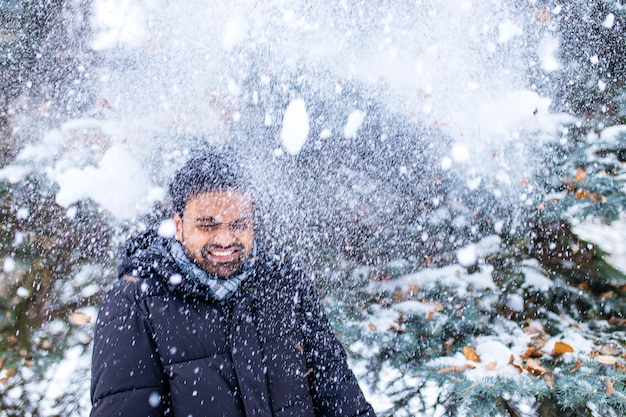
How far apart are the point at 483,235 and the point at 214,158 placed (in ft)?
11.6

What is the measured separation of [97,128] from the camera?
491cm

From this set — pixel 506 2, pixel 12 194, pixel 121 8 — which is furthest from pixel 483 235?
pixel 121 8

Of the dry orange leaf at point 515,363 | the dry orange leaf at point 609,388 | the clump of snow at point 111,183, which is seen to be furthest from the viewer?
the clump of snow at point 111,183

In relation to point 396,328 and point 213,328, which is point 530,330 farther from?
point 213,328

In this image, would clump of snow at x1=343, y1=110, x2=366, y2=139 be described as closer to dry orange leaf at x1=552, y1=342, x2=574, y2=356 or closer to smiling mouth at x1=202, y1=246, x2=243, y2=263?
dry orange leaf at x1=552, y1=342, x2=574, y2=356

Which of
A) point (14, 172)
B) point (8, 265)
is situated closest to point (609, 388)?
point (8, 265)

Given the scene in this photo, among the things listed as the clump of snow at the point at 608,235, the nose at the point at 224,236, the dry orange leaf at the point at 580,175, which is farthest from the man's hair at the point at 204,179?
the dry orange leaf at the point at 580,175

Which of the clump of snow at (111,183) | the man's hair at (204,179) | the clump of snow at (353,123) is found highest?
the clump of snow at (353,123)

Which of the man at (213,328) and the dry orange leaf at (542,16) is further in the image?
the dry orange leaf at (542,16)

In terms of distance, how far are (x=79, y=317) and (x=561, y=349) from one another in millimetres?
4259

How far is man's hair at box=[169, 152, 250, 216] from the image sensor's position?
1.94 meters

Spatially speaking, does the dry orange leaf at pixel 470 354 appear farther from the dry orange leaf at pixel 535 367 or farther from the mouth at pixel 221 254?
the mouth at pixel 221 254

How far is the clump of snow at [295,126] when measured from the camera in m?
A: 5.23

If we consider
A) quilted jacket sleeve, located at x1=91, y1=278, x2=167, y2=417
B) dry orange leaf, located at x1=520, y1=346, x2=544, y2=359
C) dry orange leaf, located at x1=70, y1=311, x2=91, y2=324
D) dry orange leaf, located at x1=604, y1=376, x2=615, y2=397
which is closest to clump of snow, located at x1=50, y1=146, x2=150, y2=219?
dry orange leaf, located at x1=70, y1=311, x2=91, y2=324
